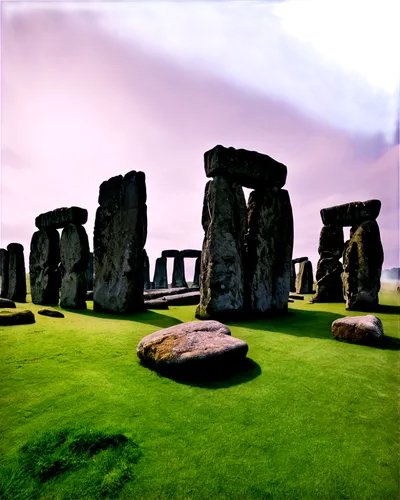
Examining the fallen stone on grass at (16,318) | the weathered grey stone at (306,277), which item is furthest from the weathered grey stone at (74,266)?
the weathered grey stone at (306,277)

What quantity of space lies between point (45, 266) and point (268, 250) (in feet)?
21.1

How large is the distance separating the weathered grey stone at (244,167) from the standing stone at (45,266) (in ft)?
17.9

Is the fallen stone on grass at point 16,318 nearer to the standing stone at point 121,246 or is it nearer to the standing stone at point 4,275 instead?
the standing stone at point 121,246

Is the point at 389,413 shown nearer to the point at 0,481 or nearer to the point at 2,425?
the point at 0,481

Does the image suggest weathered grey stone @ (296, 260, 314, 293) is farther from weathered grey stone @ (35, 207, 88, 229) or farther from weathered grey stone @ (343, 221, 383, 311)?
weathered grey stone @ (35, 207, 88, 229)

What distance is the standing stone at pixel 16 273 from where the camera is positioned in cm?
906

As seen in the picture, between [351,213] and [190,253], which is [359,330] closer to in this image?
[351,213]

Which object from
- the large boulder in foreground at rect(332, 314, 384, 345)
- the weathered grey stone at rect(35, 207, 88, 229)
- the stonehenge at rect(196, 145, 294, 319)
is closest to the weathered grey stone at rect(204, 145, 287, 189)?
→ the stonehenge at rect(196, 145, 294, 319)

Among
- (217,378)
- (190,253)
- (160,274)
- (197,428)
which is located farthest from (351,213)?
(160,274)

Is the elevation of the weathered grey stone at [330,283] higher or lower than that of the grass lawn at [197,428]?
higher

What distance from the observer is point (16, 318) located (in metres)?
4.30

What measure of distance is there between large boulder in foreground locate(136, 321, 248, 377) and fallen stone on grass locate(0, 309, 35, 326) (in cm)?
249

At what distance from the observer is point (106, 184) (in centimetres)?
712

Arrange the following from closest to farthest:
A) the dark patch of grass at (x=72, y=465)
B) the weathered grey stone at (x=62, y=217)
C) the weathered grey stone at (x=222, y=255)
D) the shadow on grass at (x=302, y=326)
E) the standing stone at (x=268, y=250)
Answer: the dark patch of grass at (x=72, y=465) < the shadow on grass at (x=302, y=326) < the weathered grey stone at (x=222, y=255) < the standing stone at (x=268, y=250) < the weathered grey stone at (x=62, y=217)
